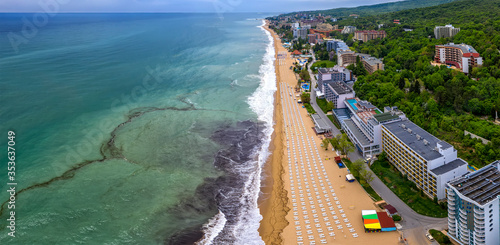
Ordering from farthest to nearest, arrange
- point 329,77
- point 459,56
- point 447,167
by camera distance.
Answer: point 459,56 < point 329,77 < point 447,167

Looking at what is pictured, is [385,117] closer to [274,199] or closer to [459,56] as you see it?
[274,199]

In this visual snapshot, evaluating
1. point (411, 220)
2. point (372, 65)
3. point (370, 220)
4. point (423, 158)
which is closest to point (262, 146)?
point (370, 220)

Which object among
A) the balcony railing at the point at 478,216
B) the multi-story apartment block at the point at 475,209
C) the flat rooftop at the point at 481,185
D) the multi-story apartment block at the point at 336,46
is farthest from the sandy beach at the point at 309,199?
the multi-story apartment block at the point at 336,46

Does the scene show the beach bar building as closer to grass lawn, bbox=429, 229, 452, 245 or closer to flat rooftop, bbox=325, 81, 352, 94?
flat rooftop, bbox=325, 81, 352, 94

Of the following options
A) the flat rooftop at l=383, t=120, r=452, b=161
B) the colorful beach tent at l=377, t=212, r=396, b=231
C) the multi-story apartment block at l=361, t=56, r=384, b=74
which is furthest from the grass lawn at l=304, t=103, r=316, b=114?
the colorful beach tent at l=377, t=212, r=396, b=231

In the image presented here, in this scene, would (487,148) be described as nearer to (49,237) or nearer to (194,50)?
(49,237)

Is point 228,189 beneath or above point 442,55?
beneath
